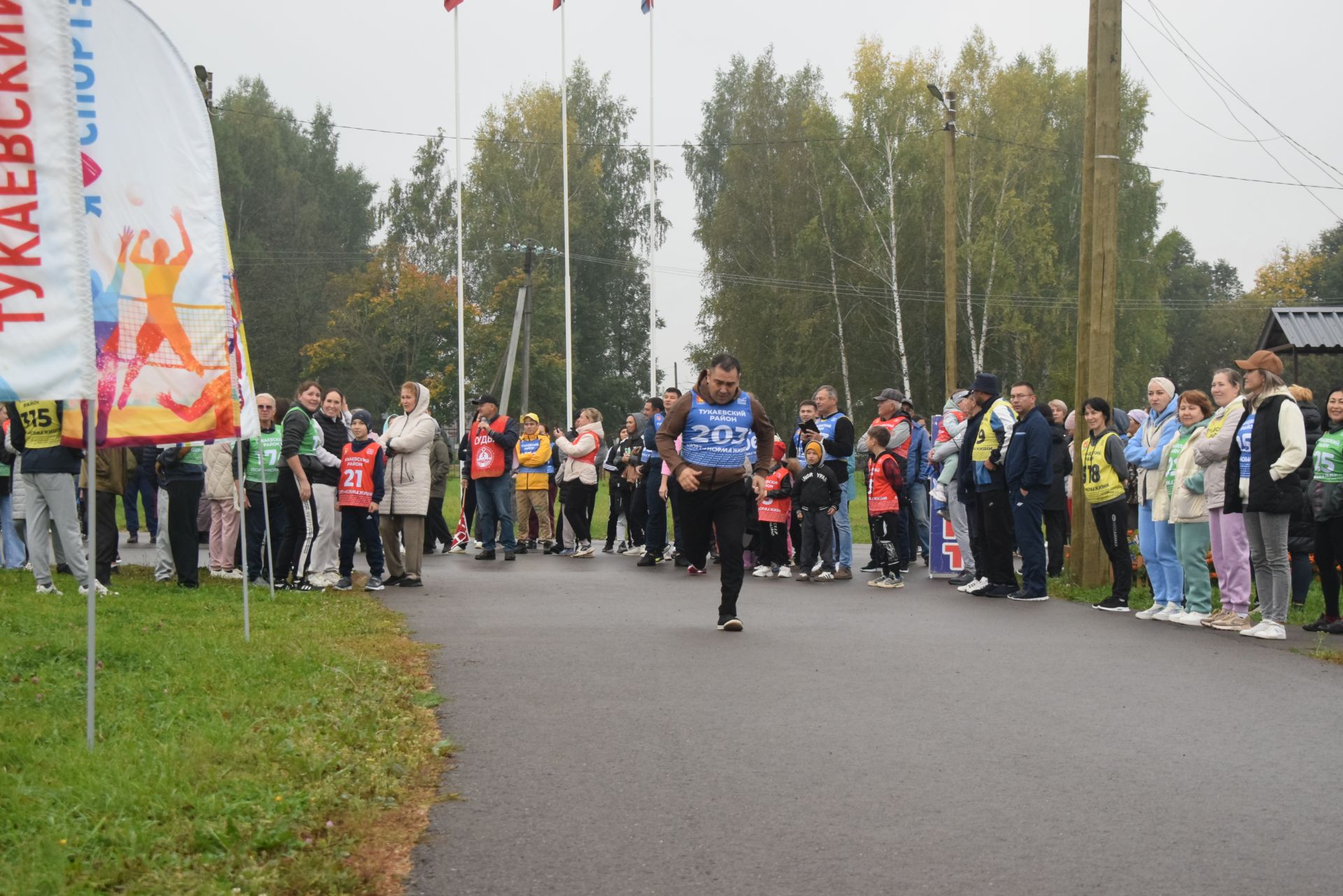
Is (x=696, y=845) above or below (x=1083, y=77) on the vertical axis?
below

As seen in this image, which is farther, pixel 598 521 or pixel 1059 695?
pixel 598 521

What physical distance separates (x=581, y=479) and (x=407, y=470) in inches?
216

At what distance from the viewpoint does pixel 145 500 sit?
21438 millimetres

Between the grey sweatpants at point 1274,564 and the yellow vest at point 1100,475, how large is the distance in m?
2.29

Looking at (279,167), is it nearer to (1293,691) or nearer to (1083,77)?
(1083,77)

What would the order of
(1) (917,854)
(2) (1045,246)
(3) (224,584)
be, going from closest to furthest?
(1) (917,854) → (3) (224,584) → (2) (1045,246)

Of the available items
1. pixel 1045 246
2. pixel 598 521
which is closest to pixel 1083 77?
pixel 1045 246

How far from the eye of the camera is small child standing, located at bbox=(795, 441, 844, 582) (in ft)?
52.4

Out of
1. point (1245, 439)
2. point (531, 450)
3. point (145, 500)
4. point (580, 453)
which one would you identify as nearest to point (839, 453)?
point (580, 453)

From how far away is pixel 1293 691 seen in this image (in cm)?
838

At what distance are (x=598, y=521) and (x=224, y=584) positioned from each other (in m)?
15.8

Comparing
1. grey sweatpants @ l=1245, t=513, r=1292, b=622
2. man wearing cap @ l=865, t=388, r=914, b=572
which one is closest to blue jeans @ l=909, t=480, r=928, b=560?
man wearing cap @ l=865, t=388, r=914, b=572

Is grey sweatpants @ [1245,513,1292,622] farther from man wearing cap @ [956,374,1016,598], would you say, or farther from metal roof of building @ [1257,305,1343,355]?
metal roof of building @ [1257,305,1343,355]

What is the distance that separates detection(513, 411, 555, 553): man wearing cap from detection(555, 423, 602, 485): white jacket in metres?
0.22
